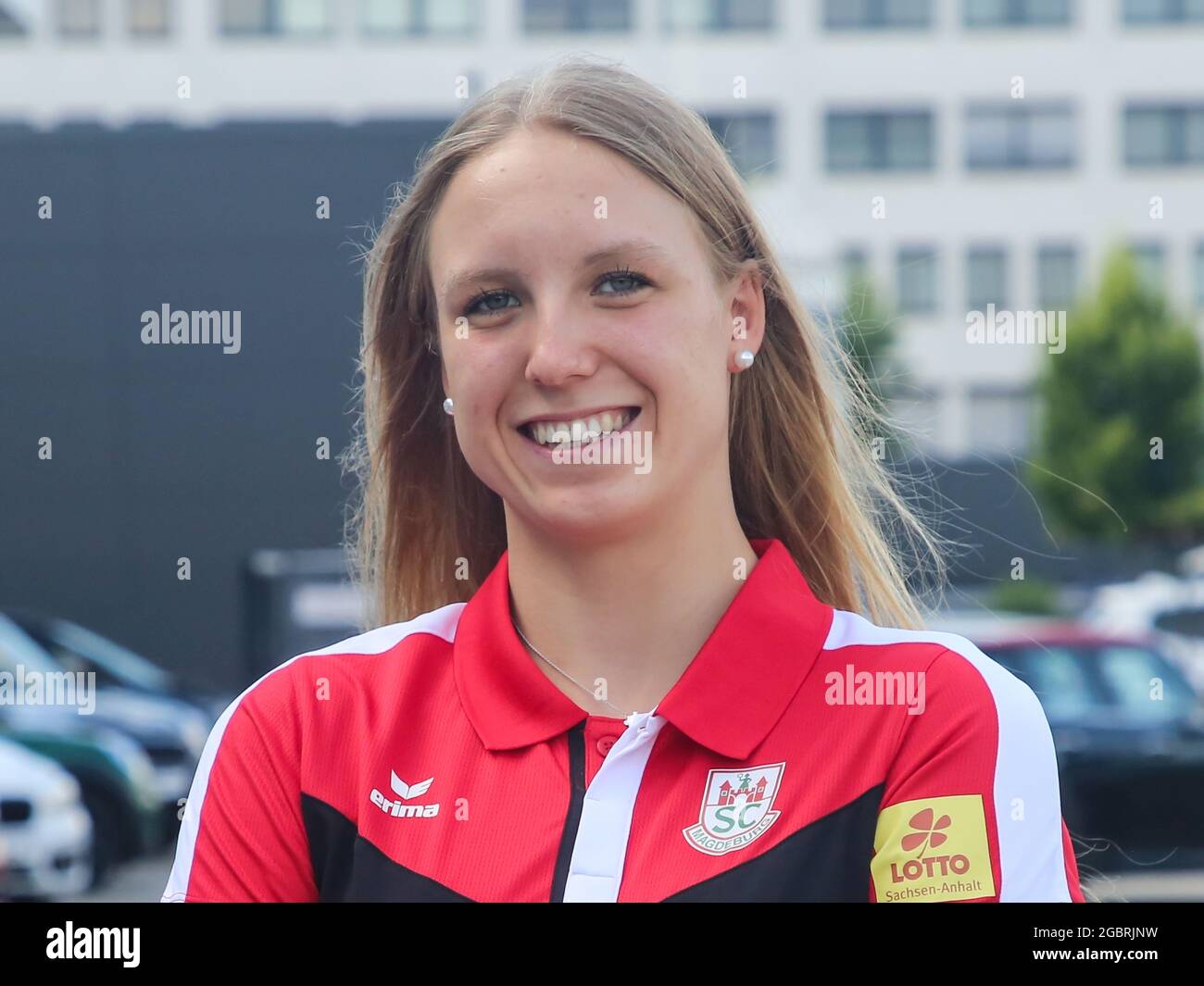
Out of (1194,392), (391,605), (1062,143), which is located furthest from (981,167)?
(391,605)

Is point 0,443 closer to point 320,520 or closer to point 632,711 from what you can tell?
point 320,520

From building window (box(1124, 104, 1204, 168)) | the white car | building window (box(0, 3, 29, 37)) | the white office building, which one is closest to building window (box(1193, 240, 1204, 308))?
the white office building

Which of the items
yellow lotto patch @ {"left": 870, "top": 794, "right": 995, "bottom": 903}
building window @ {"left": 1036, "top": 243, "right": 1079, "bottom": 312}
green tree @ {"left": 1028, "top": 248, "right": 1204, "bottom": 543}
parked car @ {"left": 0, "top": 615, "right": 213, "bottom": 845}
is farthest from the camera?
building window @ {"left": 1036, "top": 243, "right": 1079, "bottom": 312}

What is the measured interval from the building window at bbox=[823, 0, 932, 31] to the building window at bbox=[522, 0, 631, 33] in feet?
14.6

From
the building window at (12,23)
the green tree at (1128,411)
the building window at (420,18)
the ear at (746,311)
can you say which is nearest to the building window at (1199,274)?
the green tree at (1128,411)

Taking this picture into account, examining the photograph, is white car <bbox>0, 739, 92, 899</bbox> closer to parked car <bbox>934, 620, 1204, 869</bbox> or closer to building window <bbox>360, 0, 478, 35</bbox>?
parked car <bbox>934, 620, 1204, 869</bbox>

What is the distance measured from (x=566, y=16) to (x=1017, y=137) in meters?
7.62

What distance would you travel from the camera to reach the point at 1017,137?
85.3ft

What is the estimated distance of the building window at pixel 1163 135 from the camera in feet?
85.7

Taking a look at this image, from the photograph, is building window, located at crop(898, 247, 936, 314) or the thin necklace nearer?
the thin necklace

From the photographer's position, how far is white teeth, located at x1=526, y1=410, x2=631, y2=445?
4.62 feet

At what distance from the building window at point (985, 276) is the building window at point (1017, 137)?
1373 millimetres
